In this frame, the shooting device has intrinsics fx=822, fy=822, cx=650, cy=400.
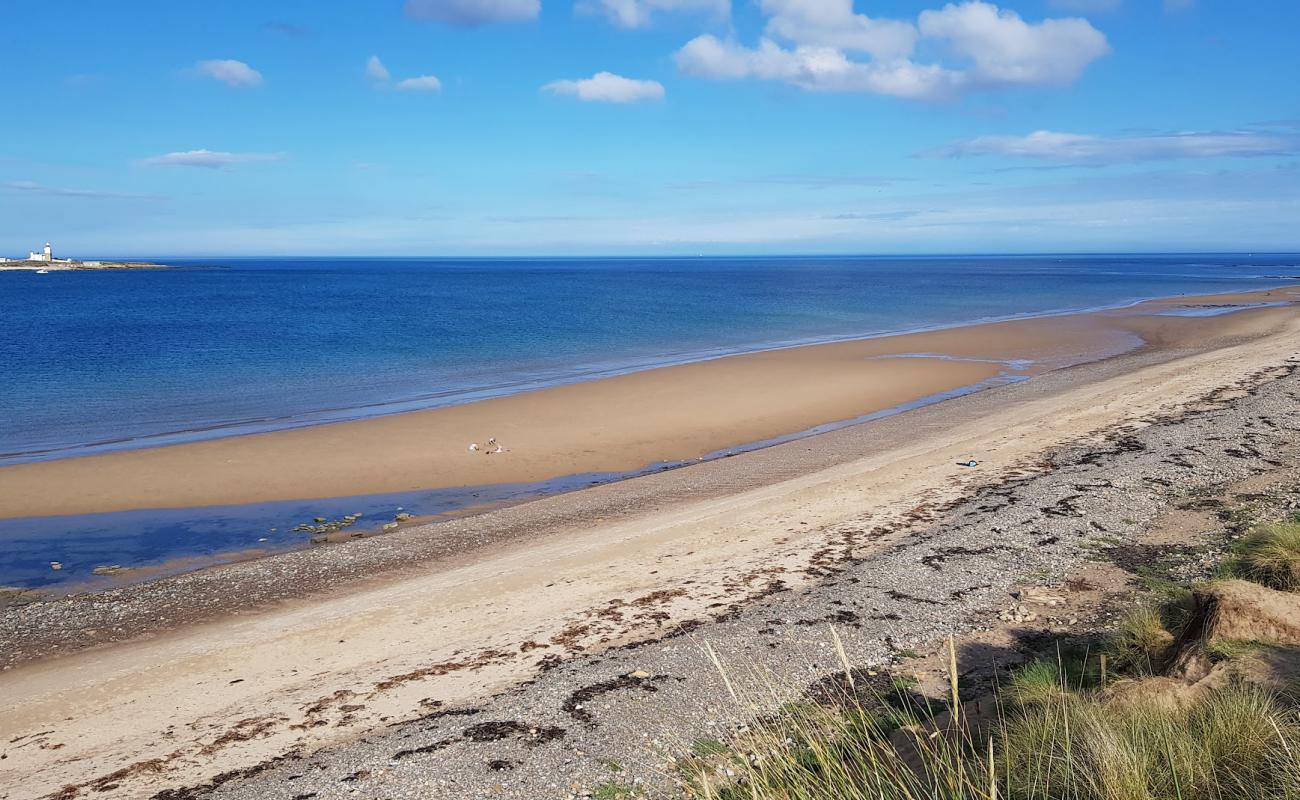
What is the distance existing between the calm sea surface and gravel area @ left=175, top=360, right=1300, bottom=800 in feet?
55.2

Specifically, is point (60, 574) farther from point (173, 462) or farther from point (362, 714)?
point (362, 714)

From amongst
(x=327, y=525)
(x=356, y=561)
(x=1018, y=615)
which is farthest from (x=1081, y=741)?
(x=327, y=525)

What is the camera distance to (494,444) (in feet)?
63.1

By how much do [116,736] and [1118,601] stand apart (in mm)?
9609

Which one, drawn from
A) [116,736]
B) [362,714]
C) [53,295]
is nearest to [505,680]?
[362,714]

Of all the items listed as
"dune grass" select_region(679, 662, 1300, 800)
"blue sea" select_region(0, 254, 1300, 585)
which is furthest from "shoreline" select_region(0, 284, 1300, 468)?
"dune grass" select_region(679, 662, 1300, 800)

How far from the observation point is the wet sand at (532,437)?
1614 cm

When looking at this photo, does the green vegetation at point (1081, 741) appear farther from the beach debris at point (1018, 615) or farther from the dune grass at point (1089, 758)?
the beach debris at point (1018, 615)

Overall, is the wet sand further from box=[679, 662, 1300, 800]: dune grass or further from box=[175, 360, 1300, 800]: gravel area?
A: box=[679, 662, 1300, 800]: dune grass

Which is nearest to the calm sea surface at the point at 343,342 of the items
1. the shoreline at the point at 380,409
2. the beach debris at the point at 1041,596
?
the shoreline at the point at 380,409

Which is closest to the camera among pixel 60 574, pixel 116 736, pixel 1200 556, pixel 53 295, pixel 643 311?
pixel 116 736

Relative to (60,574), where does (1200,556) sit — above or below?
above

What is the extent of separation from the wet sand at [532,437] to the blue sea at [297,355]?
1.21 metres

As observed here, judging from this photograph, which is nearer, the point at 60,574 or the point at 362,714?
the point at 362,714
